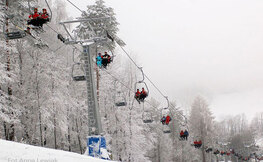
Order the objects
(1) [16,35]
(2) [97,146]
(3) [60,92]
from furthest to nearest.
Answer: (3) [60,92]
(2) [97,146]
(1) [16,35]

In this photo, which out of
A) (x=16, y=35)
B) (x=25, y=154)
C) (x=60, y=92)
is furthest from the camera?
(x=60, y=92)

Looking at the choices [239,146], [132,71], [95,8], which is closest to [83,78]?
[95,8]

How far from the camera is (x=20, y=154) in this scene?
18.7 ft

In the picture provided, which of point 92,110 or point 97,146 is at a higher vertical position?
point 92,110

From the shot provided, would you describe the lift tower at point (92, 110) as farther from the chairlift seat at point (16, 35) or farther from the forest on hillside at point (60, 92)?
the chairlift seat at point (16, 35)

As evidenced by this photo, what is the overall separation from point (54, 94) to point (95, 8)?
8.14 m

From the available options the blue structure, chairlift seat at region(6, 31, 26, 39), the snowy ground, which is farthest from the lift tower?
the snowy ground

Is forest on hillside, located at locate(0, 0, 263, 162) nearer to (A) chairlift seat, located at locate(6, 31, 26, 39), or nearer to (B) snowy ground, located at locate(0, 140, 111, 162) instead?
(A) chairlift seat, located at locate(6, 31, 26, 39)

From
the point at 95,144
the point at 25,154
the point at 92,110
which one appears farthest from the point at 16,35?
the point at 95,144

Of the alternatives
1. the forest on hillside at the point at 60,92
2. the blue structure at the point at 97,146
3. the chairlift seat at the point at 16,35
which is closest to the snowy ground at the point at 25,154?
the chairlift seat at the point at 16,35

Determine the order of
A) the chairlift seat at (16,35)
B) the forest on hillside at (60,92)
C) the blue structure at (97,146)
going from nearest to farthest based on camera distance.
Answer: the chairlift seat at (16,35) → the blue structure at (97,146) → the forest on hillside at (60,92)

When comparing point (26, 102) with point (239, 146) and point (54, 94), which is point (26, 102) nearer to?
point (54, 94)

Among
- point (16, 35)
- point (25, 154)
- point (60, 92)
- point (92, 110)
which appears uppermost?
point (16, 35)

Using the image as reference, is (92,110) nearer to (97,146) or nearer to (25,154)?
(97,146)
